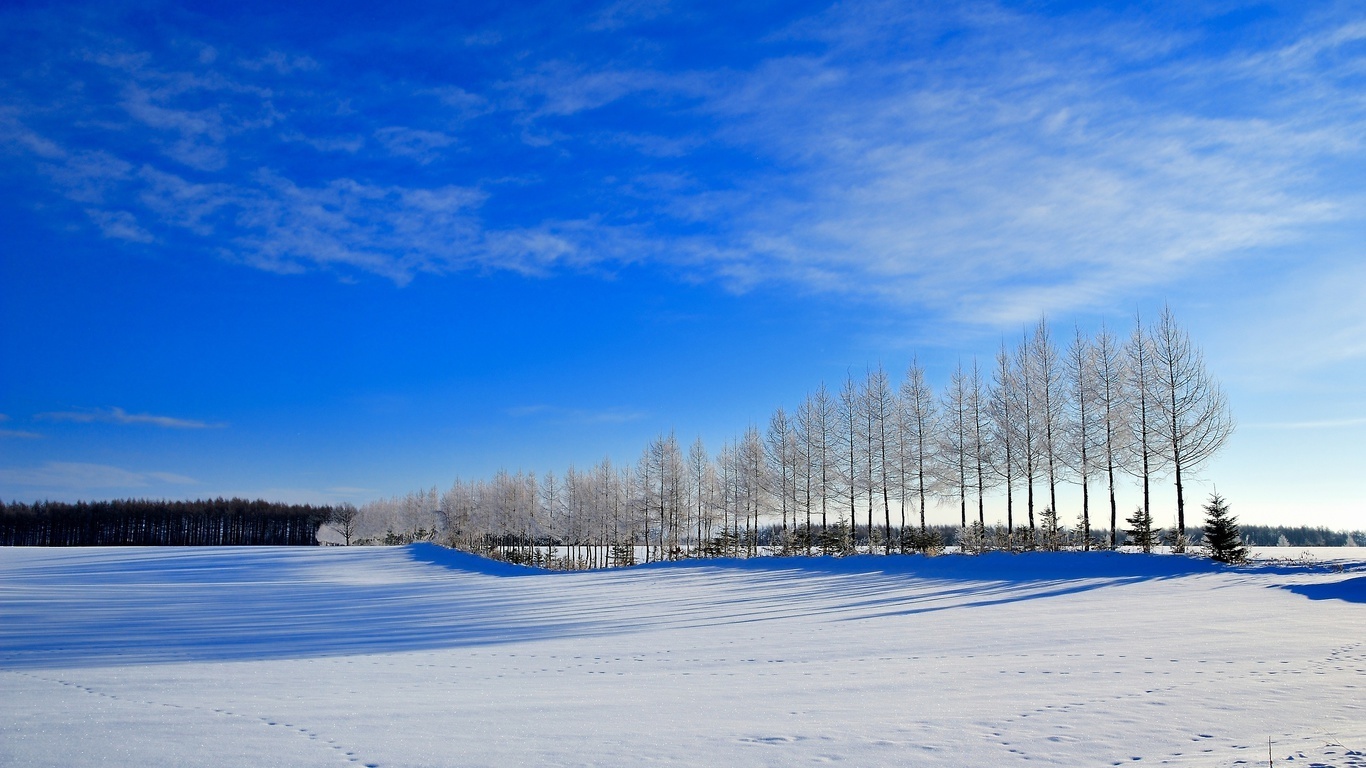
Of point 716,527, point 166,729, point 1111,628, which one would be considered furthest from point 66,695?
point 716,527

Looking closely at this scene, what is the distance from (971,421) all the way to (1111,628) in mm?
23619

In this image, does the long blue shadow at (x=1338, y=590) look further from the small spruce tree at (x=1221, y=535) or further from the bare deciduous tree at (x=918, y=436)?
the bare deciduous tree at (x=918, y=436)

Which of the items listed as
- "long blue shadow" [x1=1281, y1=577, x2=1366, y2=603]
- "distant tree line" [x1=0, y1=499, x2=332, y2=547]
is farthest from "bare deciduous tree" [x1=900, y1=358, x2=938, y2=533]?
"distant tree line" [x1=0, y1=499, x2=332, y2=547]

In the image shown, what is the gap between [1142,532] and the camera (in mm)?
23312

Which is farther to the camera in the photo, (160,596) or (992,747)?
(160,596)

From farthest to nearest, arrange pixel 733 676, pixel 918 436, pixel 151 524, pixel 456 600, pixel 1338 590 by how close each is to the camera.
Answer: pixel 151 524 < pixel 918 436 < pixel 456 600 < pixel 1338 590 < pixel 733 676

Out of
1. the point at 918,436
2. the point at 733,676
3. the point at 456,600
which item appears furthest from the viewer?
the point at 918,436

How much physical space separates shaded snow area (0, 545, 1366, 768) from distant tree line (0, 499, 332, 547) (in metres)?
110

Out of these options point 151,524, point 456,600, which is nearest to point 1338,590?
point 456,600

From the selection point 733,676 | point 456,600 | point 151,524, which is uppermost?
point 733,676

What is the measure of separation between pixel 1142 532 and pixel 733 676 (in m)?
21.6

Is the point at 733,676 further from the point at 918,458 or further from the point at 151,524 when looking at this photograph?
the point at 151,524

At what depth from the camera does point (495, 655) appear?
9867mm

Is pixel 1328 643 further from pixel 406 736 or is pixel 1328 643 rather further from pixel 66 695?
pixel 66 695
